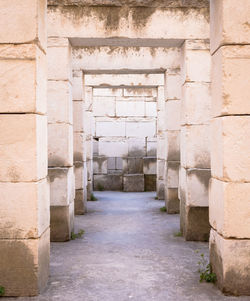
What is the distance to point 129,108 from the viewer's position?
1428 centimetres

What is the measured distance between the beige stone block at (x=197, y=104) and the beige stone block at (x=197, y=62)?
0.12 meters

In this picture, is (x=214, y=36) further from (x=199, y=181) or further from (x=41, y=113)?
(x=199, y=181)

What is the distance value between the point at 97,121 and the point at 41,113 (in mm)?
10243

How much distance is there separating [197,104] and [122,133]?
26.1ft

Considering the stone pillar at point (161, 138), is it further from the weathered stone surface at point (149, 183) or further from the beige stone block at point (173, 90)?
the beige stone block at point (173, 90)

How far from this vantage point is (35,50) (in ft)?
12.8

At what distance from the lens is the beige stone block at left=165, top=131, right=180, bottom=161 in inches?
354

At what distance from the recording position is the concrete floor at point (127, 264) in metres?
4.04

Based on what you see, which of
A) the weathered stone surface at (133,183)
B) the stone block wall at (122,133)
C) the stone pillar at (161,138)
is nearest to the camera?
the stone pillar at (161,138)

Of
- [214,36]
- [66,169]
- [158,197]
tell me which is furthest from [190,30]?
[158,197]

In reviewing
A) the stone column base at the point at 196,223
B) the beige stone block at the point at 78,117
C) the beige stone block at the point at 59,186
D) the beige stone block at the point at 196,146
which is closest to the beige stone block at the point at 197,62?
the beige stone block at the point at 196,146

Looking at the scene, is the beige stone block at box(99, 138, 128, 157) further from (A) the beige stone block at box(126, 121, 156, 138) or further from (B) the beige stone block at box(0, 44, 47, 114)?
(B) the beige stone block at box(0, 44, 47, 114)

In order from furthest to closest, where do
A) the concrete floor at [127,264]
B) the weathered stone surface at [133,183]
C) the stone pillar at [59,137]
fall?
the weathered stone surface at [133,183] → the stone pillar at [59,137] → the concrete floor at [127,264]

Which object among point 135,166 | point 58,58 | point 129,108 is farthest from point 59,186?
point 129,108
